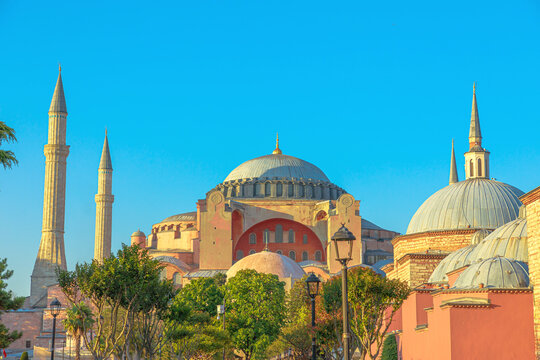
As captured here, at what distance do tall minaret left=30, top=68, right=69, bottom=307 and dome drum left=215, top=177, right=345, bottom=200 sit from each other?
12240mm

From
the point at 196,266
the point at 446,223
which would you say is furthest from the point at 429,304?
the point at 196,266

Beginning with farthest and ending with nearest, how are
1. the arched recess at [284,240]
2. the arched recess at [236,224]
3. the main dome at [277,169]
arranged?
1. the main dome at [277,169]
2. the arched recess at [284,240]
3. the arched recess at [236,224]

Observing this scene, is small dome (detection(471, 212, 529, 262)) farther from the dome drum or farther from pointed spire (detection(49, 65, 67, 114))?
pointed spire (detection(49, 65, 67, 114))

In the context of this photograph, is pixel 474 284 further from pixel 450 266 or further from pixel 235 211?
pixel 235 211

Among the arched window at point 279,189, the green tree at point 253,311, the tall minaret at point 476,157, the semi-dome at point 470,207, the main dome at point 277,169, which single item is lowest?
the green tree at point 253,311

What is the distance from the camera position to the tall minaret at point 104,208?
189ft

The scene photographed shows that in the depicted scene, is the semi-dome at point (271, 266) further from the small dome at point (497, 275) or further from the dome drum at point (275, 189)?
the small dome at point (497, 275)

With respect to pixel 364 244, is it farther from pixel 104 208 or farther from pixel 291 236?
pixel 104 208

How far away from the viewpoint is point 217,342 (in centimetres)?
2508

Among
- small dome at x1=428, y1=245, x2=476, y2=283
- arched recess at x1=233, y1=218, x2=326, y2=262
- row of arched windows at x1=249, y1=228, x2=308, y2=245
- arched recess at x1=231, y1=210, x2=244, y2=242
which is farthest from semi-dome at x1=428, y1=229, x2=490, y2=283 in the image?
row of arched windows at x1=249, y1=228, x2=308, y2=245

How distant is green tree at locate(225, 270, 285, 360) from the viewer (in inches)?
1219

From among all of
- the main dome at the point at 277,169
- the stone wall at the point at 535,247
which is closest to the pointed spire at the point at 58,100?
the main dome at the point at 277,169

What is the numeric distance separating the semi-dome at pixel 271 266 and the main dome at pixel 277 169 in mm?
17082

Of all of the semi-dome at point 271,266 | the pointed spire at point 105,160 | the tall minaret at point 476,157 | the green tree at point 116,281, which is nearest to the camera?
the green tree at point 116,281
